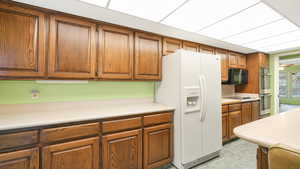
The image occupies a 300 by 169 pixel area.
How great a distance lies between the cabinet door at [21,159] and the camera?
1.15 m

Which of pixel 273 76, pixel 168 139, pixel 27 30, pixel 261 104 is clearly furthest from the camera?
pixel 273 76

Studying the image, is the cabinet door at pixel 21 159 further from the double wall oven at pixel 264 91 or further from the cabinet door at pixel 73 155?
the double wall oven at pixel 264 91

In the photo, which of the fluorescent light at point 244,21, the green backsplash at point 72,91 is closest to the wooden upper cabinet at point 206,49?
the fluorescent light at point 244,21

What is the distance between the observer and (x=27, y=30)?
1.51 meters

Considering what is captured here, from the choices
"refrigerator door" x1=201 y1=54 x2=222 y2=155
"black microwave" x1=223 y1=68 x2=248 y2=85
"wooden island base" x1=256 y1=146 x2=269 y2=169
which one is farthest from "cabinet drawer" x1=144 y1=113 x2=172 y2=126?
"black microwave" x1=223 y1=68 x2=248 y2=85

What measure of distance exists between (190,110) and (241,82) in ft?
8.32

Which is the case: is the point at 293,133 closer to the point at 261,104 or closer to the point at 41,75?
the point at 41,75

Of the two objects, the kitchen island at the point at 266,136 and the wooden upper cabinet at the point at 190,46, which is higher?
the wooden upper cabinet at the point at 190,46

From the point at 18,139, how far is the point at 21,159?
7.3 inches

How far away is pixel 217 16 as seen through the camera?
70.3 inches

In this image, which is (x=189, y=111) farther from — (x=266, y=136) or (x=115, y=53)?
(x=115, y=53)

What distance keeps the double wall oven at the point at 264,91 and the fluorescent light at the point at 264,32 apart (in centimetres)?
155

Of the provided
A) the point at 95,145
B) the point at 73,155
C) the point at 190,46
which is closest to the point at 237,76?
the point at 190,46

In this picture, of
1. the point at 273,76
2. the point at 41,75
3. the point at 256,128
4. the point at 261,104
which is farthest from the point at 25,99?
the point at 273,76
